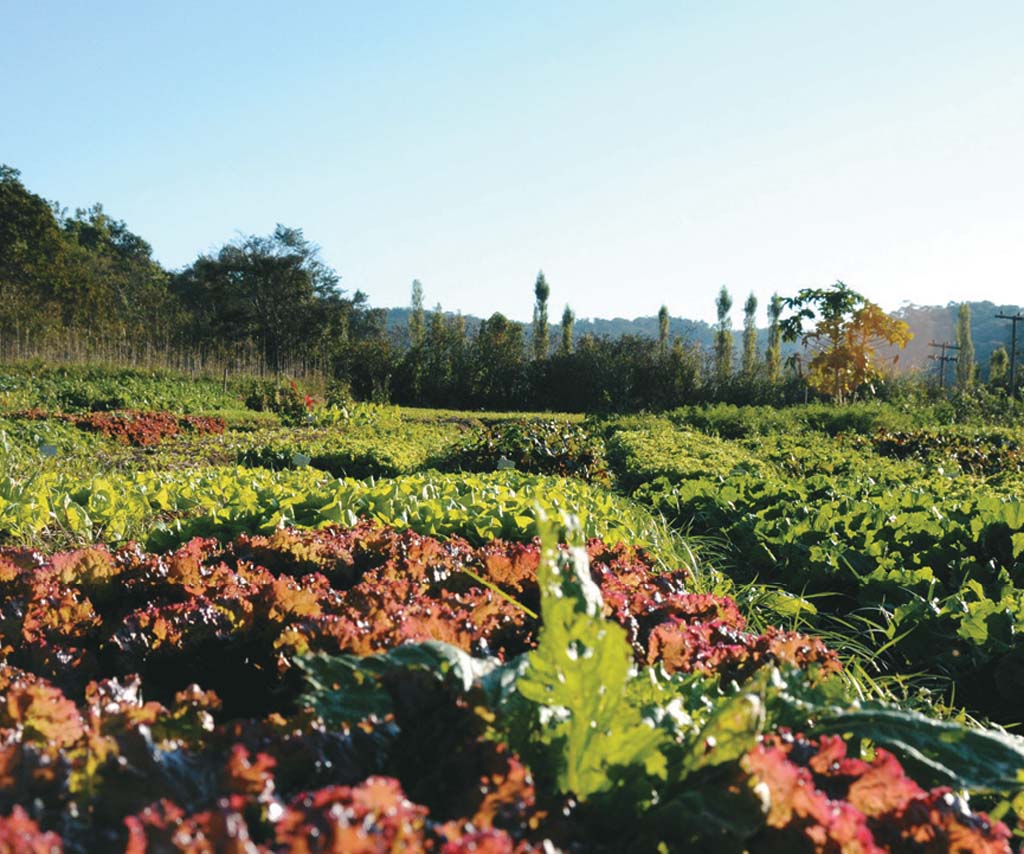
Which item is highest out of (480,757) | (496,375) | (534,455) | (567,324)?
(567,324)

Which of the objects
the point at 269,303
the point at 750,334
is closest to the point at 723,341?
the point at 750,334

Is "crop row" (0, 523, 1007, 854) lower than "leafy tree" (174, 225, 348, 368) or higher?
lower

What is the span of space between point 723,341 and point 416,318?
877 inches

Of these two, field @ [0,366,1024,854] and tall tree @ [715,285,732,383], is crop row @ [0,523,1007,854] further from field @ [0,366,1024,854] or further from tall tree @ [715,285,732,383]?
tall tree @ [715,285,732,383]

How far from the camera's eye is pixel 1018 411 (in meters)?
20.9

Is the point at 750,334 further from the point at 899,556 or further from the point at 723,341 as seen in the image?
the point at 899,556

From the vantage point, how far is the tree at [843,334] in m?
22.1

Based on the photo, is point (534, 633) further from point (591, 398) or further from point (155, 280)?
point (155, 280)

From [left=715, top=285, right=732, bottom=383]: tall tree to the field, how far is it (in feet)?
91.8

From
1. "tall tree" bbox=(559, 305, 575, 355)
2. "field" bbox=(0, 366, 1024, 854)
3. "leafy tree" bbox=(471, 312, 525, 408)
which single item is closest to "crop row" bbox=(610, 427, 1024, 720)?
"field" bbox=(0, 366, 1024, 854)

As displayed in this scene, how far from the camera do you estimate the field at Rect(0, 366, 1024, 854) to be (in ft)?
3.22

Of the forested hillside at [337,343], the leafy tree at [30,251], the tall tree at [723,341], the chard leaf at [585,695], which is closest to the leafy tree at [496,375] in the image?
the forested hillside at [337,343]

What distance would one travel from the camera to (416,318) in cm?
5791

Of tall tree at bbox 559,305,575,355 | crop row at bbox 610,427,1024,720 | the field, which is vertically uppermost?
tall tree at bbox 559,305,575,355
